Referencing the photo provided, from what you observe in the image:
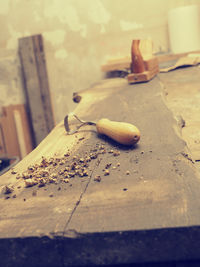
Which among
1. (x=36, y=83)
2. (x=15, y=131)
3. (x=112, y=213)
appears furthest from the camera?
(x=15, y=131)

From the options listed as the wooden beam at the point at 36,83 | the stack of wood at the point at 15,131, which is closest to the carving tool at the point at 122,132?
the wooden beam at the point at 36,83

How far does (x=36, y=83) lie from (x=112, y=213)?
333 centimetres

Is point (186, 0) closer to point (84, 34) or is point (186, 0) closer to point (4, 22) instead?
point (84, 34)

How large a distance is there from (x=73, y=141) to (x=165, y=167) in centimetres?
55

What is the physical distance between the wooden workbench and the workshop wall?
2.84 m

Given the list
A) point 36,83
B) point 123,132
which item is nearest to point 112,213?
point 123,132

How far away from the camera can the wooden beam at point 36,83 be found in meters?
3.91

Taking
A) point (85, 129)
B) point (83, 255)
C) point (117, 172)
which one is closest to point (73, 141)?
point (85, 129)

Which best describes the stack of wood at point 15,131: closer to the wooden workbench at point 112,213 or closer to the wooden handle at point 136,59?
the wooden handle at point 136,59

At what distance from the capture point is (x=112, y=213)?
792 mm

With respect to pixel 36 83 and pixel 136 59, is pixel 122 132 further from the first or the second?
pixel 36 83

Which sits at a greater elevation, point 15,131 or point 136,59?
point 136,59

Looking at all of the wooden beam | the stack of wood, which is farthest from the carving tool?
the stack of wood

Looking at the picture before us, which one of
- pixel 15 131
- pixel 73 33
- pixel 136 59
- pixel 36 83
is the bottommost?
pixel 15 131
